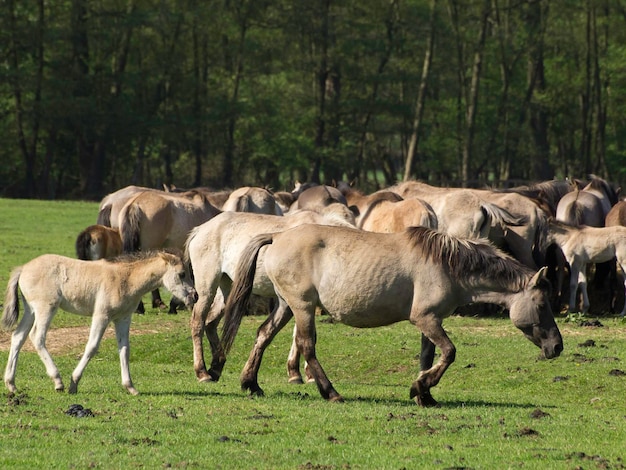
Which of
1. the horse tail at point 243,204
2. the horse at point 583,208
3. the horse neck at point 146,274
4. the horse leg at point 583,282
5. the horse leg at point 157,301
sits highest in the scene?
the horse neck at point 146,274

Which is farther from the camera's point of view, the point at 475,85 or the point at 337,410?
the point at 475,85

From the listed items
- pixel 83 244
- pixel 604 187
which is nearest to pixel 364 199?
pixel 604 187

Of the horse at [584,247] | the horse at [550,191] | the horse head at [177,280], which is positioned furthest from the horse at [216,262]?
the horse at [550,191]

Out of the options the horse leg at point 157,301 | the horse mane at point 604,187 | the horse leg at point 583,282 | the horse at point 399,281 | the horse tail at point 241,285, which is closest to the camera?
the horse at point 399,281

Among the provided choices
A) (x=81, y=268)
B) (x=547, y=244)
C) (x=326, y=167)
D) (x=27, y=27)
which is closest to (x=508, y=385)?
(x=81, y=268)

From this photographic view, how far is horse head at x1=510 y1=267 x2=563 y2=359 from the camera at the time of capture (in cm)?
1080

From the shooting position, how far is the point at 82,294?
10898 millimetres

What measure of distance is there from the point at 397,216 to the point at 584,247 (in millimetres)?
3728

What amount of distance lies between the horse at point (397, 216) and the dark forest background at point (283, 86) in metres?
30.6

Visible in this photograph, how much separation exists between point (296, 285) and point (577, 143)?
2270 inches

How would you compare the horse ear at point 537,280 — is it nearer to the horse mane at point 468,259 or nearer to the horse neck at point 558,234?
the horse mane at point 468,259

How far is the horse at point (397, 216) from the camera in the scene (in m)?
18.2

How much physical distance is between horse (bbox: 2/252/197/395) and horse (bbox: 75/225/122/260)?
26.0 feet

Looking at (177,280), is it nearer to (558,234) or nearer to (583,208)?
(558,234)
